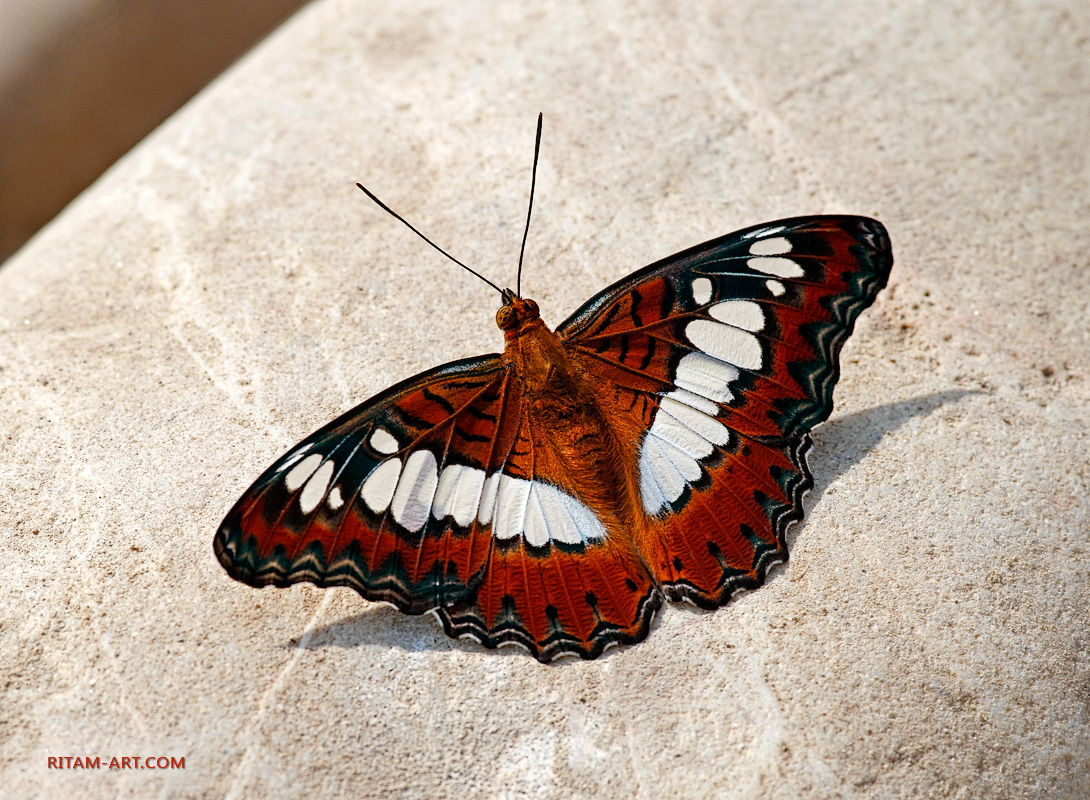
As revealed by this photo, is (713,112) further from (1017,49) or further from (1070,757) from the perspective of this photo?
(1070,757)

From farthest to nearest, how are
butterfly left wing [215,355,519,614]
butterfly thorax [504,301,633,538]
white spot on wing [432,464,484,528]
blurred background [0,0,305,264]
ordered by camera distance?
1. blurred background [0,0,305,264]
2. butterfly thorax [504,301,633,538]
3. white spot on wing [432,464,484,528]
4. butterfly left wing [215,355,519,614]

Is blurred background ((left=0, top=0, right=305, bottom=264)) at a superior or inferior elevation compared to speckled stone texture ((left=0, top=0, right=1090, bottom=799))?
inferior

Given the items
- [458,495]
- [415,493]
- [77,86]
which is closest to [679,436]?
[458,495]

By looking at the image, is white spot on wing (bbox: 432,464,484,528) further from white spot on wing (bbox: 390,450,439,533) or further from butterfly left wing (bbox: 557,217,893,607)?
butterfly left wing (bbox: 557,217,893,607)

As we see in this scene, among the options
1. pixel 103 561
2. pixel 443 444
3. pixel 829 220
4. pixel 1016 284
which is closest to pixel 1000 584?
pixel 829 220

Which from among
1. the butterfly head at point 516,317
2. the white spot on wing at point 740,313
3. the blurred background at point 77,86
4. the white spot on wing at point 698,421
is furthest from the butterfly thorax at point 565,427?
the blurred background at point 77,86

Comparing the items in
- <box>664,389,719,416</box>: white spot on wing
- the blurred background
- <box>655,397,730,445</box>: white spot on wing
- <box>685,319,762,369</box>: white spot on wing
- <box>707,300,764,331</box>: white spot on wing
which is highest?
<box>707,300,764,331</box>: white spot on wing

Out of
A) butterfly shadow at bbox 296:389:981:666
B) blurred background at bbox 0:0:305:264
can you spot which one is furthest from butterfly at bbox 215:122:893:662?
blurred background at bbox 0:0:305:264
